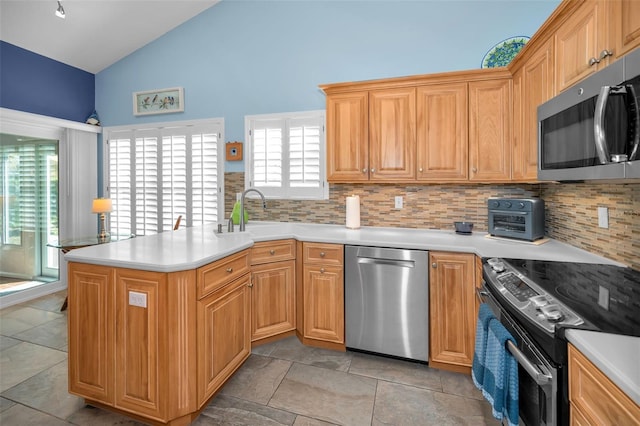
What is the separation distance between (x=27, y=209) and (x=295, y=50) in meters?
3.75

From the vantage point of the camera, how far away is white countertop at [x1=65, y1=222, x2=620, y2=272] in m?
1.72

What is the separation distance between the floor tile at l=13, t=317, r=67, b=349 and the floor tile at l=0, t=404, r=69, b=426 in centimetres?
84

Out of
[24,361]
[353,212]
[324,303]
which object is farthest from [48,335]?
[353,212]

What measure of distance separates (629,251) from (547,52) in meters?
1.24

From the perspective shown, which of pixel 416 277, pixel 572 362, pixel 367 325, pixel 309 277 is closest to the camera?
pixel 572 362

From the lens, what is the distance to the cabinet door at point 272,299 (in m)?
2.55

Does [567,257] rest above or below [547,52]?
below

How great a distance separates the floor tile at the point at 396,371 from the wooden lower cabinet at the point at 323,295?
0.23m

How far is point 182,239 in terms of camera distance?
93.7 inches

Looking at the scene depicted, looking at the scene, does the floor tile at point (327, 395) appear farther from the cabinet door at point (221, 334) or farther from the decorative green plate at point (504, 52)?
the decorative green plate at point (504, 52)

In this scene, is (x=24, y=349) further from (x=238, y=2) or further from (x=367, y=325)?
(x=238, y=2)

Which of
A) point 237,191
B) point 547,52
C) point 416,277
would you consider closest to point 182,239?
point 237,191

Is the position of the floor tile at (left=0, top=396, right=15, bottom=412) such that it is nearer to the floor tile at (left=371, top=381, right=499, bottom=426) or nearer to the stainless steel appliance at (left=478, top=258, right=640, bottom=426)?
the floor tile at (left=371, top=381, right=499, bottom=426)

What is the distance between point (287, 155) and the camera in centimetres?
335
